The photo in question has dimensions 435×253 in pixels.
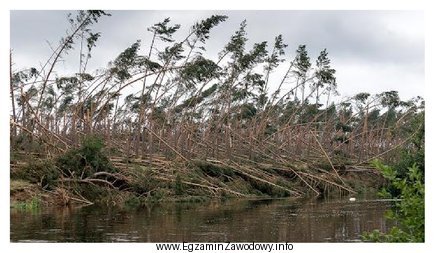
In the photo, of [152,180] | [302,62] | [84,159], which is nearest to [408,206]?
[84,159]

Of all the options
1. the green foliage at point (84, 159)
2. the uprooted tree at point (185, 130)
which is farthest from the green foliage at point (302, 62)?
the green foliage at point (84, 159)

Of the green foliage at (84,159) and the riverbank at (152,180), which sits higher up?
the green foliage at (84,159)

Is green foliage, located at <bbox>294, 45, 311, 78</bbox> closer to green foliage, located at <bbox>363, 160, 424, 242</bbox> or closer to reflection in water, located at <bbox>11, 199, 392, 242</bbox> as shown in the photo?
reflection in water, located at <bbox>11, 199, 392, 242</bbox>

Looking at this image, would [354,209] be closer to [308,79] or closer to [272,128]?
[308,79]

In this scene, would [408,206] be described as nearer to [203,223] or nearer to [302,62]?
[203,223]

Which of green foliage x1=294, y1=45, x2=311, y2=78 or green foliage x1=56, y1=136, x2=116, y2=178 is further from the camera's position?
green foliage x1=294, y1=45, x2=311, y2=78

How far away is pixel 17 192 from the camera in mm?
20891

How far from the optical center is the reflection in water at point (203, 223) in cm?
1345

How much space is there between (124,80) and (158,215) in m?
12.6

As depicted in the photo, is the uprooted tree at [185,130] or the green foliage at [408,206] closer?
the green foliage at [408,206]

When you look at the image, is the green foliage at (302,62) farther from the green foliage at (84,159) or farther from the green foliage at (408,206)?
the green foliage at (408,206)

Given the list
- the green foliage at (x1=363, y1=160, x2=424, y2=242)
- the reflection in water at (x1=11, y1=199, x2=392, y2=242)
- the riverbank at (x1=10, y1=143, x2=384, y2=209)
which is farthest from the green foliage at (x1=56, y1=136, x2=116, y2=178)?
the green foliage at (x1=363, y1=160, x2=424, y2=242)

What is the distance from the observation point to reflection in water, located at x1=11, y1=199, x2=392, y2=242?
1345 cm

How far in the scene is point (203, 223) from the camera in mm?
16406
